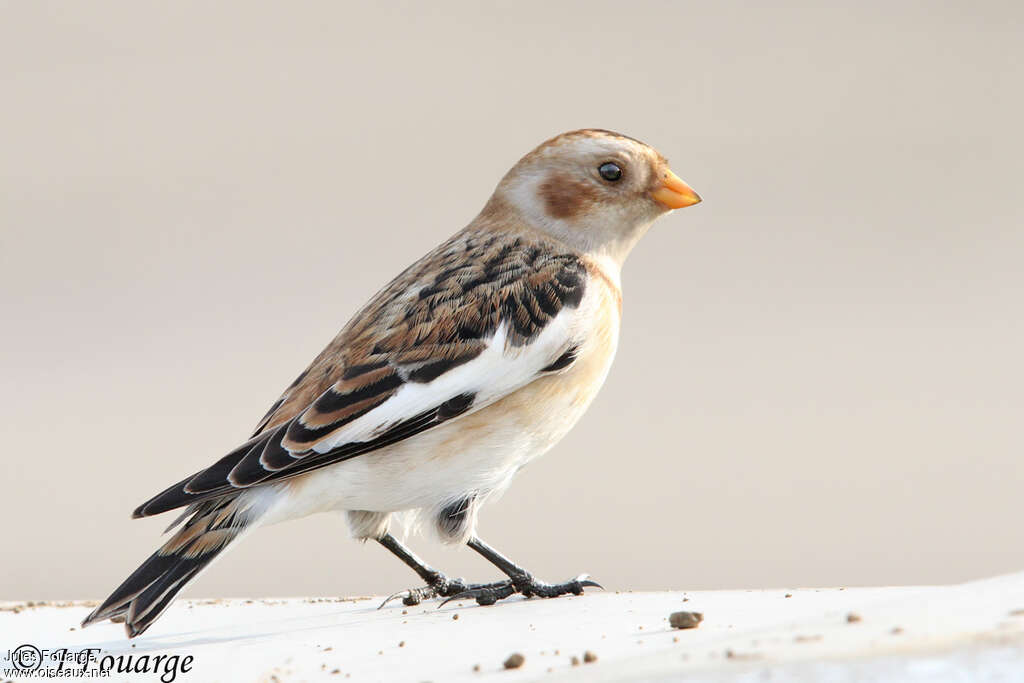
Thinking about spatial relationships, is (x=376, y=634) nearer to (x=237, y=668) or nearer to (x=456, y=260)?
(x=237, y=668)

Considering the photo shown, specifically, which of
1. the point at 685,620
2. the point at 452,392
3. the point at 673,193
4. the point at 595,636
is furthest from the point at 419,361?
the point at 673,193

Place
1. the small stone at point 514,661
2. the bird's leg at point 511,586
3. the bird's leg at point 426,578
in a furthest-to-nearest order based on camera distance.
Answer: the bird's leg at point 426,578 < the bird's leg at point 511,586 < the small stone at point 514,661

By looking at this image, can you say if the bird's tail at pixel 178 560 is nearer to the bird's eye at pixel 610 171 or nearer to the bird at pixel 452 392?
the bird at pixel 452 392

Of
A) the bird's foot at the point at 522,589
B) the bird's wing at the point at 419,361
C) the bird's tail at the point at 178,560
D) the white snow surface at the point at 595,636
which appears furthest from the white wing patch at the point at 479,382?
the bird's foot at the point at 522,589

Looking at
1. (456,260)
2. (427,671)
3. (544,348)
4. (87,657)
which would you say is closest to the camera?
(427,671)

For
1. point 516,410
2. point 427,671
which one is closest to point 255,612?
point 516,410

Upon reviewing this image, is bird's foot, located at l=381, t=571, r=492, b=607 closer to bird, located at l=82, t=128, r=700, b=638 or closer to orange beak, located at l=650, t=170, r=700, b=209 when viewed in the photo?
bird, located at l=82, t=128, r=700, b=638

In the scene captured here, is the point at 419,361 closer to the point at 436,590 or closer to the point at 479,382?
the point at 479,382

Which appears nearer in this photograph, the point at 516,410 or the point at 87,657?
the point at 87,657
